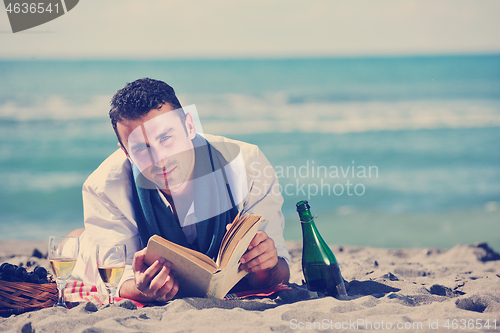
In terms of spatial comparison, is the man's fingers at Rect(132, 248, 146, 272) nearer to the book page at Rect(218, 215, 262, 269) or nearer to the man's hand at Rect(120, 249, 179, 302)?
the man's hand at Rect(120, 249, 179, 302)

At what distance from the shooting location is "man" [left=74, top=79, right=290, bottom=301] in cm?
235

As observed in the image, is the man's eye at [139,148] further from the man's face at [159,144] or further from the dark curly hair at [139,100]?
the dark curly hair at [139,100]

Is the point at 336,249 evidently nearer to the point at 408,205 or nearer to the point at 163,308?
the point at 163,308

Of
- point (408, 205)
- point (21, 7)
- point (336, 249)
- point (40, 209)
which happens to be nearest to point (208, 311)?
point (336, 249)

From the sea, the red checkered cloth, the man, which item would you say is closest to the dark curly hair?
the man

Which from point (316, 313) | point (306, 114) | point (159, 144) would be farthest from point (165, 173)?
point (306, 114)

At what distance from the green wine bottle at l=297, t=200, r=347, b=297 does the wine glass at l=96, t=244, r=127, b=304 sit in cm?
96

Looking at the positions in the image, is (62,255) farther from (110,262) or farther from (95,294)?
(95,294)

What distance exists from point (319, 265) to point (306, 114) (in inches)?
580

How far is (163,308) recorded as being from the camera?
208 cm

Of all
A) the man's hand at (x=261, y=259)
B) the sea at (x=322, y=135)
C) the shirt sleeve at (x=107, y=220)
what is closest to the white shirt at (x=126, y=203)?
the shirt sleeve at (x=107, y=220)

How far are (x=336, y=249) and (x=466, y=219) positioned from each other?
120 inches

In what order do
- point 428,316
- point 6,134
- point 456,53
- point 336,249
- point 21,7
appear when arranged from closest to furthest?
point 428,316 < point 336,249 < point 21,7 < point 6,134 < point 456,53

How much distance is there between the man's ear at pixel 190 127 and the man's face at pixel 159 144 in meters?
0.01
